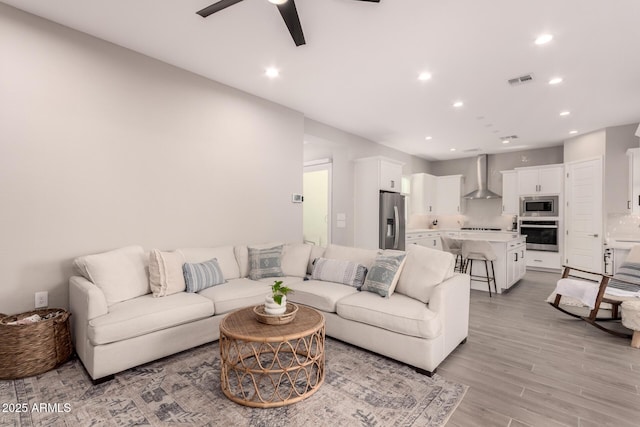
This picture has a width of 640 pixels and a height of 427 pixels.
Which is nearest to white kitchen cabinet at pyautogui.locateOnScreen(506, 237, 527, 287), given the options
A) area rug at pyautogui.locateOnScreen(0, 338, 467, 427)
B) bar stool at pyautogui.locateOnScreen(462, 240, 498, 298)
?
bar stool at pyautogui.locateOnScreen(462, 240, 498, 298)

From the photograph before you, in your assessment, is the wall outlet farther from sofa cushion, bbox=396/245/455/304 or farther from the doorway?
the doorway

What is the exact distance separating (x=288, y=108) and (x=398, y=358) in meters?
3.77

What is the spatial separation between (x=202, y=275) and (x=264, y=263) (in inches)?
31.5

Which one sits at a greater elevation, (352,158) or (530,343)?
(352,158)

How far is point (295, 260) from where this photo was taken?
3.98m

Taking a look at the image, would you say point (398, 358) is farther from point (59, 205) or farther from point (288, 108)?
point (288, 108)

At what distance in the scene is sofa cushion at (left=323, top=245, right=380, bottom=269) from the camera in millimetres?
3467

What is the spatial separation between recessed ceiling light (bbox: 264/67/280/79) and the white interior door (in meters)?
6.12

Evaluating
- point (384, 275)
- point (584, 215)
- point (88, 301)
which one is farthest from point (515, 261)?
point (88, 301)

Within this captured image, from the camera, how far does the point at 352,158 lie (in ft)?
20.5

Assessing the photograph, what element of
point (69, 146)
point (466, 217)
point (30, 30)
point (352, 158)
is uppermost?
point (30, 30)

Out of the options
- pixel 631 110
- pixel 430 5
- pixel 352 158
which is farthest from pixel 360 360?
pixel 631 110

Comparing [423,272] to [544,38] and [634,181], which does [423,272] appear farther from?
[634,181]

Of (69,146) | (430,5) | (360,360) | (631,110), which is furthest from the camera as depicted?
(631,110)
